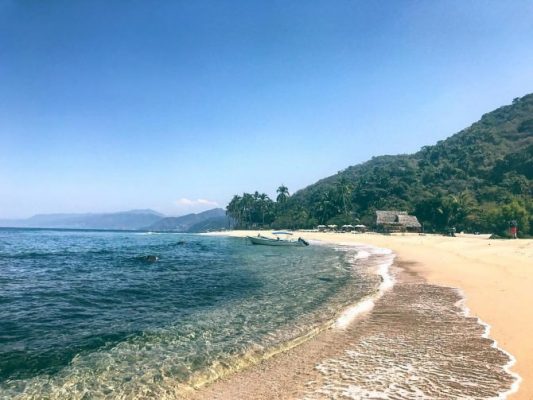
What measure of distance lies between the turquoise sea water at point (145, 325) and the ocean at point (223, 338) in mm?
39

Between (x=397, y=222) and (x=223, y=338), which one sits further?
(x=397, y=222)

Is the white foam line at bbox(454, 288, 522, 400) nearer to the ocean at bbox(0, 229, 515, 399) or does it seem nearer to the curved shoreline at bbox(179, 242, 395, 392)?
the ocean at bbox(0, 229, 515, 399)

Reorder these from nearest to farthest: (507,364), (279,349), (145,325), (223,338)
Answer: (507,364), (279,349), (223,338), (145,325)

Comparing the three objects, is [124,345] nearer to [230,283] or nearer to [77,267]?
[230,283]

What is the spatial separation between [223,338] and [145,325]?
3168 millimetres

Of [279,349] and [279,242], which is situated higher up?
[279,242]

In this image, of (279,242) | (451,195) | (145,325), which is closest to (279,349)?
(145,325)

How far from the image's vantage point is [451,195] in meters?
82.2

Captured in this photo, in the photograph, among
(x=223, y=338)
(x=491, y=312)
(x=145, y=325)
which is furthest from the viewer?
(x=491, y=312)

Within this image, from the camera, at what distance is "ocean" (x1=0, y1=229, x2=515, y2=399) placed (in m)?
7.47

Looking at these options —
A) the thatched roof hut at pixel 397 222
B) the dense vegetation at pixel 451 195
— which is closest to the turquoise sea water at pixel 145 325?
the dense vegetation at pixel 451 195

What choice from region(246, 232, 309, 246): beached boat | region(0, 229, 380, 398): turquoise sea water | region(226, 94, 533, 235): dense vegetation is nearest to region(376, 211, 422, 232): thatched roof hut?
region(226, 94, 533, 235): dense vegetation

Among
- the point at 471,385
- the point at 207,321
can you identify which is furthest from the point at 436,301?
the point at 207,321

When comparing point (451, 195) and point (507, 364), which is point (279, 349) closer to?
point (507, 364)
